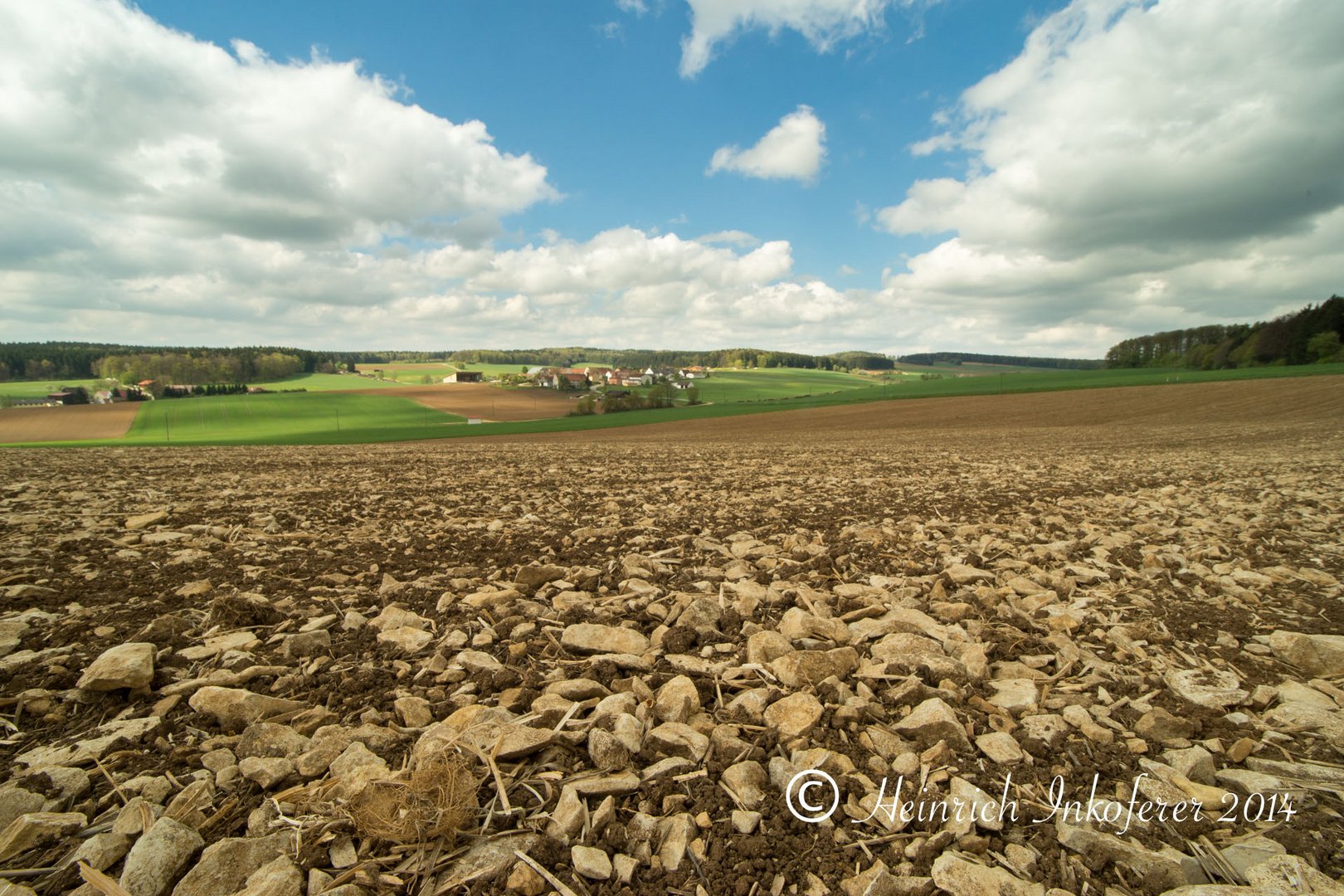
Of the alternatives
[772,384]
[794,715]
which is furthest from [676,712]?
[772,384]

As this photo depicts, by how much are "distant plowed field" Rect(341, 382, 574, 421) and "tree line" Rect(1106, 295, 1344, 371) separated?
12157 cm

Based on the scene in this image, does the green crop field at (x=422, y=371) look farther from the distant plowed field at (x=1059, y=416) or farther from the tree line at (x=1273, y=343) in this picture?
the tree line at (x=1273, y=343)

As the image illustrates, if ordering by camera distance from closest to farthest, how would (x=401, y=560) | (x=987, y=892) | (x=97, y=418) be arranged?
(x=987, y=892), (x=401, y=560), (x=97, y=418)

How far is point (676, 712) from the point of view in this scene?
3551 millimetres

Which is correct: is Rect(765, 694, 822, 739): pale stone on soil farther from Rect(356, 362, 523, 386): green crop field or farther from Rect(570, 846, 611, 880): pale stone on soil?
Rect(356, 362, 523, 386): green crop field

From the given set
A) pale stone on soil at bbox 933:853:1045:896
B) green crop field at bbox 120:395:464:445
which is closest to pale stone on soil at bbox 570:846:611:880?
pale stone on soil at bbox 933:853:1045:896

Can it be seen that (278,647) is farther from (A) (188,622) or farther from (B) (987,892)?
(B) (987,892)

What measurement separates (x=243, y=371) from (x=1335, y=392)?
183194 millimetres

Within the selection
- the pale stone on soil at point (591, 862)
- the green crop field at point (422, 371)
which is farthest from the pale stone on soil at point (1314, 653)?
the green crop field at point (422, 371)

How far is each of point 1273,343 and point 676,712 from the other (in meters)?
145

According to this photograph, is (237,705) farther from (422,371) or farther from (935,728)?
(422,371)

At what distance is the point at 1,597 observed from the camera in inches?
212

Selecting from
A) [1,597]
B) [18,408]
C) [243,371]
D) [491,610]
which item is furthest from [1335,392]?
[243,371]

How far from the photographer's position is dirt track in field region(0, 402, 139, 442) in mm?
63844
